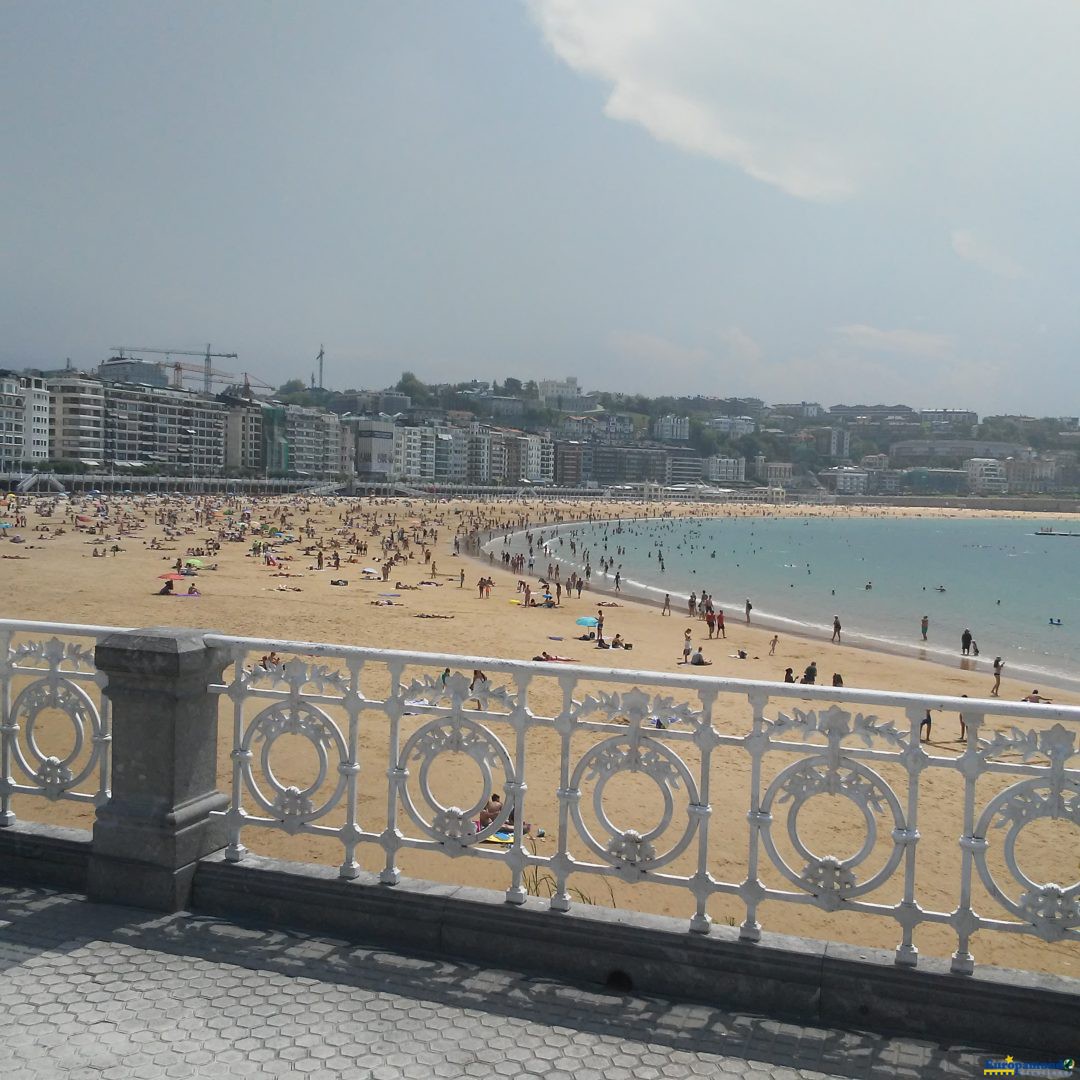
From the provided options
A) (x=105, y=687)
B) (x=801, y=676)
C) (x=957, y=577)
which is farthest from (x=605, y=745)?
(x=957, y=577)

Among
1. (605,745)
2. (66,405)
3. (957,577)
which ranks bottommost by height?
(957,577)

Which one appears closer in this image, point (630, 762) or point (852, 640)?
point (630, 762)

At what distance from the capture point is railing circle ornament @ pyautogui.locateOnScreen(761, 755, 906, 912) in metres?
3.31

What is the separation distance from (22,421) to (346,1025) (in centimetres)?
12127

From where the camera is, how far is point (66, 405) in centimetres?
12012

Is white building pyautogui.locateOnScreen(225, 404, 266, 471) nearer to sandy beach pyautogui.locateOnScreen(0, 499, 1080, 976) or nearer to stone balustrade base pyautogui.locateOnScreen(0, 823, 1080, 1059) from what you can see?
sandy beach pyautogui.locateOnScreen(0, 499, 1080, 976)

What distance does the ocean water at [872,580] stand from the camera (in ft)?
119

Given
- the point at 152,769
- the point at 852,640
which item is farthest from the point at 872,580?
the point at 152,769

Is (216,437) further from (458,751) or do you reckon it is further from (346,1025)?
(346,1025)

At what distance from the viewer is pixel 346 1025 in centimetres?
322

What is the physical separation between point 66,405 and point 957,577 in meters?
101

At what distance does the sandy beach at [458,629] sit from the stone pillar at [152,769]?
3.18 m

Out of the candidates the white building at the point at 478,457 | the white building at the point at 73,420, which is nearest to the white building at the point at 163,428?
the white building at the point at 73,420

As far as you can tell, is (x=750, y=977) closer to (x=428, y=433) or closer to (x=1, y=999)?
(x=1, y=999)
